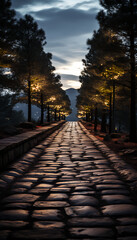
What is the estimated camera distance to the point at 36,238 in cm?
212

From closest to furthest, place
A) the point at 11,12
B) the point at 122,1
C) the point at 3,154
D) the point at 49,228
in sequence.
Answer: the point at 49,228 < the point at 3,154 < the point at 122,1 < the point at 11,12

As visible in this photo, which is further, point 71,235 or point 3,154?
point 3,154

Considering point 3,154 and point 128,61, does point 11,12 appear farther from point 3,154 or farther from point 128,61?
point 3,154

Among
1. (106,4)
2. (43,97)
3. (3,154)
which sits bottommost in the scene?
(3,154)

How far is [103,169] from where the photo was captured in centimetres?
543

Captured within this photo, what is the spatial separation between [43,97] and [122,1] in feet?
61.4

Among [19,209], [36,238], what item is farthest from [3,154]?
[36,238]

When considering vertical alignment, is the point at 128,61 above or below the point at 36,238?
above

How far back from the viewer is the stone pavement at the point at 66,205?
2264 mm

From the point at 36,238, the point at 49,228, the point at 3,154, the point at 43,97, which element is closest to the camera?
the point at 36,238

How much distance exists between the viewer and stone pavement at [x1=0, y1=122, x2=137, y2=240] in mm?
2264

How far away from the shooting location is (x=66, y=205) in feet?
10.1

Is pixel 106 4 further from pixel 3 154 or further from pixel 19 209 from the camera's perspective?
pixel 19 209

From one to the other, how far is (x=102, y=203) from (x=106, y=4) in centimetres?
1167
